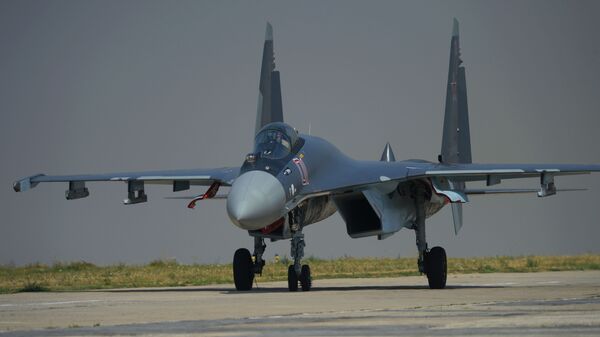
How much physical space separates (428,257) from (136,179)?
6.74 meters

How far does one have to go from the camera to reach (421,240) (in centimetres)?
2789

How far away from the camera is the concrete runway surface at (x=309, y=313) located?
13906 millimetres

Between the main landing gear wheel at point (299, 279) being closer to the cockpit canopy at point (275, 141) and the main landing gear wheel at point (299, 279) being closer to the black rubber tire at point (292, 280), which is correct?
the black rubber tire at point (292, 280)

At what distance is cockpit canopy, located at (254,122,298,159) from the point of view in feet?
79.1

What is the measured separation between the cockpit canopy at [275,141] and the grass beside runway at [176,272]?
20.0ft

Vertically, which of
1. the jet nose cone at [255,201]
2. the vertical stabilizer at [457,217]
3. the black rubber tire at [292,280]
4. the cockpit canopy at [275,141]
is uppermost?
the cockpit canopy at [275,141]

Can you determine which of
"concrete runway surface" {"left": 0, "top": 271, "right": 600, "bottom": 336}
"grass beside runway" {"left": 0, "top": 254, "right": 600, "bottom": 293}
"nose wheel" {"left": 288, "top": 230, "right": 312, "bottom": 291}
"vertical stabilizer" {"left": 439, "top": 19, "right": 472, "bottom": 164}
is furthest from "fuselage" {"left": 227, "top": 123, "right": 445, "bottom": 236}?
"vertical stabilizer" {"left": 439, "top": 19, "right": 472, "bottom": 164}

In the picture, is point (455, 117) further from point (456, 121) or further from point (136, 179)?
point (136, 179)

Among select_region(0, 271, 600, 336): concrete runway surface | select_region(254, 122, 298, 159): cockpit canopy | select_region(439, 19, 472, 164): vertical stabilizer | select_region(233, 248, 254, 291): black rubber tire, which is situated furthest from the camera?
select_region(439, 19, 472, 164): vertical stabilizer

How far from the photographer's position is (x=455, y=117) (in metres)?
34.4

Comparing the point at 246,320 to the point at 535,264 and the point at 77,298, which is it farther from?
the point at 535,264

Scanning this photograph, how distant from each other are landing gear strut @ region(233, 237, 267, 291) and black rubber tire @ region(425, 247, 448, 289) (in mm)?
3639

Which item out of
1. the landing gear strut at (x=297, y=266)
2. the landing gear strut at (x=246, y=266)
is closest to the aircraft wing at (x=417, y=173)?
the landing gear strut at (x=297, y=266)

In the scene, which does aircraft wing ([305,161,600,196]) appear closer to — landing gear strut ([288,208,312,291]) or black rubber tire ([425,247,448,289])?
landing gear strut ([288,208,312,291])
